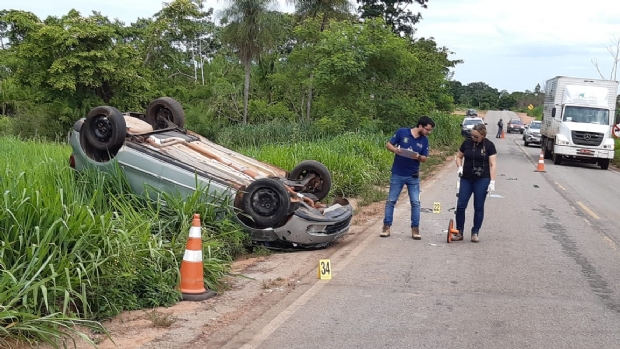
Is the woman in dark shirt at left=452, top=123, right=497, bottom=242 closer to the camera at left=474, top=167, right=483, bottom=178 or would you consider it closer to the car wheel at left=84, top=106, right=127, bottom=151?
the camera at left=474, top=167, right=483, bottom=178

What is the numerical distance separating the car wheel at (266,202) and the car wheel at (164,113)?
2.70 m

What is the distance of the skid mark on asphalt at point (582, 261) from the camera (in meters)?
7.00

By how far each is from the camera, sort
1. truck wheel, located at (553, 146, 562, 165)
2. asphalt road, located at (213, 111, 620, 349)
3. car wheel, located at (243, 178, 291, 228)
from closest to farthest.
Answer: asphalt road, located at (213, 111, 620, 349), car wheel, located at (243, 178, 291, 228), truck wheel, located at (553, 146, 562, 165)

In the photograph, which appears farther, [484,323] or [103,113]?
[103,113]

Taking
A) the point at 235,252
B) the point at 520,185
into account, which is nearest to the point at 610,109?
the point at 520,185

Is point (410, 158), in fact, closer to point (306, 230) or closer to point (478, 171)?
point (478, 171)

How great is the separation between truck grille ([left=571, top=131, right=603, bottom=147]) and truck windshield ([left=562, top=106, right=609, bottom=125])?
0.78 metres

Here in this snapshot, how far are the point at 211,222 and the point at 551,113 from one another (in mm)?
24852

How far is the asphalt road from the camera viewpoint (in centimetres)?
560

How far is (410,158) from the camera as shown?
980 centimetres

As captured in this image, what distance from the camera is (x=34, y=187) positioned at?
6652 millimetres

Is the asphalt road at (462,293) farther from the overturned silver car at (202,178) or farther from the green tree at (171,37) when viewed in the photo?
the green tree at (171,37)

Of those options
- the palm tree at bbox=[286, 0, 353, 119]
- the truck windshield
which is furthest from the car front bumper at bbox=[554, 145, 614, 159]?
the palm tree at bbox=[286, 0, 353, 119]

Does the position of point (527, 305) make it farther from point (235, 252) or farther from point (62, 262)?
point (62, 262)
